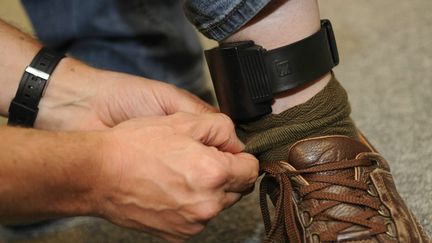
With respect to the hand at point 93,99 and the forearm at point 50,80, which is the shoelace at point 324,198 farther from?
the forearm at point 50,80

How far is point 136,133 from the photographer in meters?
0.60

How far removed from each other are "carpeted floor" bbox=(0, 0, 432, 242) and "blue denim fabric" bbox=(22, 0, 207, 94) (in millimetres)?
306

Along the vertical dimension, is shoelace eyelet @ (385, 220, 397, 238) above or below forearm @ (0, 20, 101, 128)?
below

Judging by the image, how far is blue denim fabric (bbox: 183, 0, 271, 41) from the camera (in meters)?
0.58

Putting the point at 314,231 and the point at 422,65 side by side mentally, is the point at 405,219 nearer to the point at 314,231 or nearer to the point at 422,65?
the point at 314,231

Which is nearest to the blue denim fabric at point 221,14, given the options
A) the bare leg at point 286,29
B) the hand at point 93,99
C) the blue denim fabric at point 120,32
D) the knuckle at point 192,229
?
the bare leg at point 286,29

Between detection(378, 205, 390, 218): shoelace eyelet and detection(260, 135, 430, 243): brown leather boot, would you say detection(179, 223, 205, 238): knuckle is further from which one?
detection(378, 205, 390, 218): shoelace eyelet

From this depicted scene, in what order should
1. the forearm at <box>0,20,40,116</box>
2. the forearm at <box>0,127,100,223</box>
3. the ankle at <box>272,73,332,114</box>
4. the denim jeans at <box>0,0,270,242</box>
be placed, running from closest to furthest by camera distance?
the forearm at <box>0,127,100,223</box> < the ankle at <box>272,73,332,114</box> < the forearm at <box>0,20,40,116</box> < the denim jeans at <box>0,0,270,242</box>

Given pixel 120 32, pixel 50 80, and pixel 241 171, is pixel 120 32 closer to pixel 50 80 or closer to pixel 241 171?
pixel 50 80

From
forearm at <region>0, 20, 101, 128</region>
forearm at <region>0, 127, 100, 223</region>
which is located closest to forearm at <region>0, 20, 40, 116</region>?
forearm at <region>0, 20, 101, 128</region>

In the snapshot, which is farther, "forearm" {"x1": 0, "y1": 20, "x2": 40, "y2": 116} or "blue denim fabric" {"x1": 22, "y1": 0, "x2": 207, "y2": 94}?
"blue denim fabric" {"x1": 22, "y1": 0, "x2": 207, "y2": 94}

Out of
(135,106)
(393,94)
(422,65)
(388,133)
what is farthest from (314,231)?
(422,65)

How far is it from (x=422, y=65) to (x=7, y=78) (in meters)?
0.81

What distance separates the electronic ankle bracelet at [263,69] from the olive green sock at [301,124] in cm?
2
